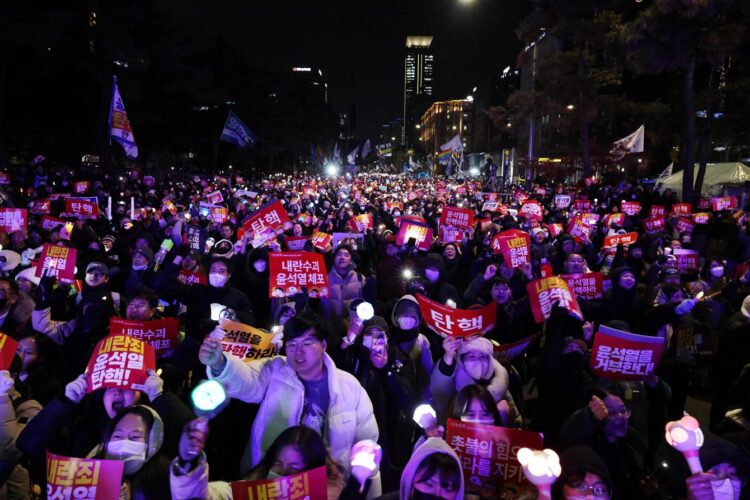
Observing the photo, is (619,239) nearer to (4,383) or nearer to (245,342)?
(245,342)

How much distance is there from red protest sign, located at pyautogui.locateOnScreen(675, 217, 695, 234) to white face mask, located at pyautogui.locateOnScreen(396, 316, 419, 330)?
31.9 ft

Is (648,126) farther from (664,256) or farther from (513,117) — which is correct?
(664,256)

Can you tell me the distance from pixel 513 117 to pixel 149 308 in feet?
89.4

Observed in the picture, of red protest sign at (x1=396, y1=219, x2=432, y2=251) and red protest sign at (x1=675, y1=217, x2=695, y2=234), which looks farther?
red protest sign at (x1=675, y1=217, x2=695, y2=234)

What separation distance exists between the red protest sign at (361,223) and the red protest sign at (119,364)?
8.52 m

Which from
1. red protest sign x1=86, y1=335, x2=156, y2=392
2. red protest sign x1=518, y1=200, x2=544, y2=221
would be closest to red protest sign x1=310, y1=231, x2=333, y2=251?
red protest sign x1=86, y1=335, x2=156, y2=392

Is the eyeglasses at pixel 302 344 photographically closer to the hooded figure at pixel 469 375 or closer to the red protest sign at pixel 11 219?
the hooded figure at pixel 469 375

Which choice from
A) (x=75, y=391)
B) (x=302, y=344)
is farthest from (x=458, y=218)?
(x=75, y=391)

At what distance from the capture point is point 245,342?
4.05m

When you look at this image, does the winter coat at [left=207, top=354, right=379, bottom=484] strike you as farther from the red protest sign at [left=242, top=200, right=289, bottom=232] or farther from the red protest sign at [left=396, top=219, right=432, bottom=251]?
the red protest sign at [left=396, top=219, right=432, bottom=251]

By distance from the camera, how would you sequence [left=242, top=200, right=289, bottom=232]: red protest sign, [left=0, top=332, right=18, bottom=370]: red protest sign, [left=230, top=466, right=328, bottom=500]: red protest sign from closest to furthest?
[left=230, top=466, right=328, bottom=500]: red protest sign, [left=0, top=332, right=18, bottom=370]: red protest sign, [left=242, top=200, right=289, bottom=232]: red protest sign

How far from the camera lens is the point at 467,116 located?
138125 mm

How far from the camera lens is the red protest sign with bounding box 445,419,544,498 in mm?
2984

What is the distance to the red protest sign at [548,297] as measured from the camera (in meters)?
5.16
